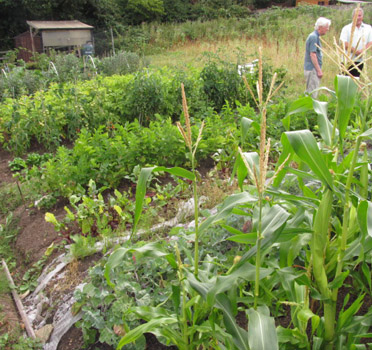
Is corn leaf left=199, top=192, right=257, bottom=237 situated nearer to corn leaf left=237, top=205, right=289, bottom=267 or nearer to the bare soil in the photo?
corn leaf left=237, top=205, right=289, bottom=267

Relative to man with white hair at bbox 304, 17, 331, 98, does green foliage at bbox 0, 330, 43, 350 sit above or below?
below

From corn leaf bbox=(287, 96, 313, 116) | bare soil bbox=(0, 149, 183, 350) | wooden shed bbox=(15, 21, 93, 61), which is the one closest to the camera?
corn leaf bbox=(287, 96, 313, 116)

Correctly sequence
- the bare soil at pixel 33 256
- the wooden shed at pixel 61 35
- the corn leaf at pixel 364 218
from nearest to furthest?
the corn leaf at pixel 364 218 < the bare soil at pixel 33 256 < the wooden shed at pixel 61 35

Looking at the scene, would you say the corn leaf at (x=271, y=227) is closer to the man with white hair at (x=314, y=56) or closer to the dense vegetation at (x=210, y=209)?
the dense vegetation at (x=210, y=209)

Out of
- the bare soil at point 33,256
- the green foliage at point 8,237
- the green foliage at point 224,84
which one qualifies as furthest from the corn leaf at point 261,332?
the green foliage at point 224,84

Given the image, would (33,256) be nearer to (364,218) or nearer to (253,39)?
(364,218)

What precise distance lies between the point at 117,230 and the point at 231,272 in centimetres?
173

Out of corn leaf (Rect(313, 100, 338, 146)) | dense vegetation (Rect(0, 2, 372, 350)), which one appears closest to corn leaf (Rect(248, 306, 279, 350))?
dense vegetation (Rect(0, 2, 372, 350))

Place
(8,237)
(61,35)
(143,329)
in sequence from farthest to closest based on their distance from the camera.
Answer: (61,35) → (8,237) → (143,329)

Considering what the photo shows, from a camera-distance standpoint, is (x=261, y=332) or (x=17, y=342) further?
(x=17, y=342)

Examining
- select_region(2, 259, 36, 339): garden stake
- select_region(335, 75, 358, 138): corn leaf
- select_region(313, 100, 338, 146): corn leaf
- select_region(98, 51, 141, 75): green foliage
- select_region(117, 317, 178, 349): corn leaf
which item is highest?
select_region(335, 75, 358, 138): corn leaf

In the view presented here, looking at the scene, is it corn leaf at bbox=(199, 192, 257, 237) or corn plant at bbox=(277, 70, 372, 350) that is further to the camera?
corn leaf at bbox=(199, 192, 257, 237)

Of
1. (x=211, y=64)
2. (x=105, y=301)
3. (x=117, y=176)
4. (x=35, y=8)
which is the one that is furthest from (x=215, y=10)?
(x=105, y=301)

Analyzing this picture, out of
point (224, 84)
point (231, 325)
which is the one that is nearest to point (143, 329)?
point (231, 325)
